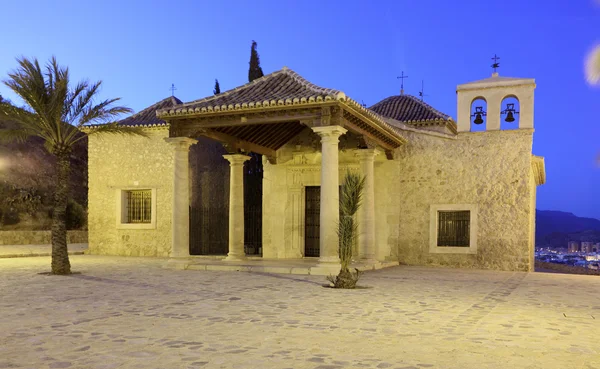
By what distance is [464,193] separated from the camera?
15.0 m

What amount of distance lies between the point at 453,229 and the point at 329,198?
5356 millimetres

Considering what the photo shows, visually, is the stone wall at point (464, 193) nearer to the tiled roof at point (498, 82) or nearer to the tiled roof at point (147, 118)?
the tiled roof at point (498, 82)

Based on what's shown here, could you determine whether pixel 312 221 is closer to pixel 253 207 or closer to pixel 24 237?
pixel 253 207

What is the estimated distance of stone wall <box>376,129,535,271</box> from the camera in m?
14.4

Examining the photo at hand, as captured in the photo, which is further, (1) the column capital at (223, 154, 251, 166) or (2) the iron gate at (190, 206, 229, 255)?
(2) the iron gate at (190, 206, 229, 255)

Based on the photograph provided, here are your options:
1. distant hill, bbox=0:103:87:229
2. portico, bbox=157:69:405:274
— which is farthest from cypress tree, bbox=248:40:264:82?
distant hill, bbox=0:103:87:229

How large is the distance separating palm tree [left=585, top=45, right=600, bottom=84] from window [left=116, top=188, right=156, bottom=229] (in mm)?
13775

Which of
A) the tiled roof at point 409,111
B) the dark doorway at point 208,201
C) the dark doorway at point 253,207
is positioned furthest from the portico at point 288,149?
the tiled roof at point 409,111

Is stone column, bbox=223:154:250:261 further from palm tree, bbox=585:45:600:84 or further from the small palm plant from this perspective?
palm tree, bbox=585:45:600:84

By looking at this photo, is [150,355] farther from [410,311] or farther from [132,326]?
[410,311]

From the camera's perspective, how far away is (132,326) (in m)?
5.89

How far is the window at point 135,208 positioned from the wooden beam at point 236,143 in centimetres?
468

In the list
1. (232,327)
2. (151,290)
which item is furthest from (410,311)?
(151,290)

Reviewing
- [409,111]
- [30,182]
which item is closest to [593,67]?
[409,111]
